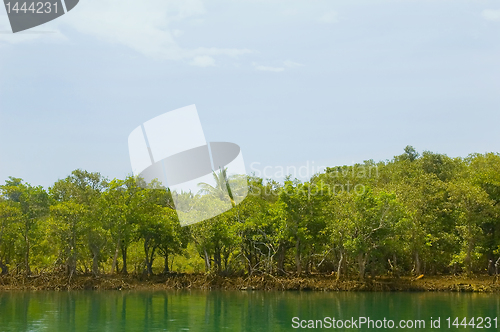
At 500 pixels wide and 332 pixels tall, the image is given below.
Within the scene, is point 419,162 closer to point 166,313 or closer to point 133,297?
point 133,297

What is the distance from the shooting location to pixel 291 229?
42.8 metres

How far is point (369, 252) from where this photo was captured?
40.9m

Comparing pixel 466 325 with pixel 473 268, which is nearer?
pixel 466 325

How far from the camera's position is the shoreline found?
134ft

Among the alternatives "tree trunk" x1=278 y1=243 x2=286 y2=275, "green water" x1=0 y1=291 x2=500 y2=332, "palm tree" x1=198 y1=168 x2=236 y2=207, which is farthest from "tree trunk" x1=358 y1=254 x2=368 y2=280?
"palm tree" x1=198 y1=168 x2=236 y2=207

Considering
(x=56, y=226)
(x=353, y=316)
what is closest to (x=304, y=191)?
(x=353, y=316)

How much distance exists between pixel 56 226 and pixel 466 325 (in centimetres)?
3176

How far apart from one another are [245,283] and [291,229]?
580 cm

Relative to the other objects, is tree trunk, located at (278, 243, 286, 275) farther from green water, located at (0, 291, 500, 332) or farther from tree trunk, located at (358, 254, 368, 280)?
tree trunk, located at (358, 254, 368, 280)

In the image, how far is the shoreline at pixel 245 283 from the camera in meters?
40.8

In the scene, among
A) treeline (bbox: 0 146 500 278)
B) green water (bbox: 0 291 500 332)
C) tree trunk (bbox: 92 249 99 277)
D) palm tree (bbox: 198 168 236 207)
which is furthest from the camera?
palm tree (bbox: 198 168 236 207)

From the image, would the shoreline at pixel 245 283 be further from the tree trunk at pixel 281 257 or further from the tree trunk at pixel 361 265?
the tree trunk at pixel 281 257

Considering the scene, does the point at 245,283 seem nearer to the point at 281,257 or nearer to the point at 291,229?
the point at 281,257

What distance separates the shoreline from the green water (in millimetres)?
2309
